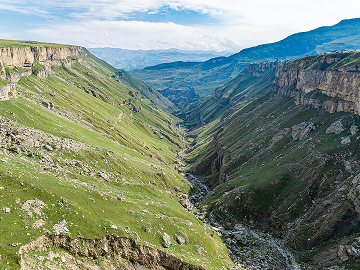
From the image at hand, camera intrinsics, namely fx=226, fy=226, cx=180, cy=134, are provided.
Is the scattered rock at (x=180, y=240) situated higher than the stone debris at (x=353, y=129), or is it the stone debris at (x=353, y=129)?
the stone debris at (x=353, y=129)

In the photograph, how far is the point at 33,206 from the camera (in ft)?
198

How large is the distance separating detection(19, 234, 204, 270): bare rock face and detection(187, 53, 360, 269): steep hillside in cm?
5130

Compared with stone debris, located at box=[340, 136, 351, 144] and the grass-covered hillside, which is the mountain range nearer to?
the grass-covered hillside

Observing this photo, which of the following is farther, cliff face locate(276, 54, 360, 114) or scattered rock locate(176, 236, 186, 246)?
cliff face locate(276, 54, 360, 114)

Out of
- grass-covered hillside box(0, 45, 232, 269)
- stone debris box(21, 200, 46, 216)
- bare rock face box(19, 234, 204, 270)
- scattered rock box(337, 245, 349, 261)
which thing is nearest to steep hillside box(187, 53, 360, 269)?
scattered rock box(337, 245, 349, 261)

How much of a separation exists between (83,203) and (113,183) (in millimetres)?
34843

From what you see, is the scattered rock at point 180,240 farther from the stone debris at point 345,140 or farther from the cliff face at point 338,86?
the cliff face at point 338,86

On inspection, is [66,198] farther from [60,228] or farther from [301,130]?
[301,130]

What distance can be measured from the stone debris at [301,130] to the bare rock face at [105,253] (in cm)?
12647

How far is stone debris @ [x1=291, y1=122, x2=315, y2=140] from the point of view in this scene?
157 meters

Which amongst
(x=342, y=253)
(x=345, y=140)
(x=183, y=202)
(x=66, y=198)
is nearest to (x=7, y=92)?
(x=66, y=198)

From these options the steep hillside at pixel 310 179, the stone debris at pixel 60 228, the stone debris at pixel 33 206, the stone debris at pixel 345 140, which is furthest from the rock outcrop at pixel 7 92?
the stone debris at pixel 345 140

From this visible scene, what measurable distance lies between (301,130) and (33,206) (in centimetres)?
16445

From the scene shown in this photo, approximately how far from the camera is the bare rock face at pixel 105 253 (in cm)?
5300
